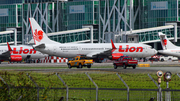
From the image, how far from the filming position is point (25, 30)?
5094 inches

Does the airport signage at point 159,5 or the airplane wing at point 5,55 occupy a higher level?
the airport signage at point 159,5

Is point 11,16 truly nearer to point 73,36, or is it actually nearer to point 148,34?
point 73,36

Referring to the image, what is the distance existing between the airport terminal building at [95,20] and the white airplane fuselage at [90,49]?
27.6m

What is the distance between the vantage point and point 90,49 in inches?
2717

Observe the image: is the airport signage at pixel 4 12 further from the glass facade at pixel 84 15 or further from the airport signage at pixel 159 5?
the airport signage at pixel 159 5

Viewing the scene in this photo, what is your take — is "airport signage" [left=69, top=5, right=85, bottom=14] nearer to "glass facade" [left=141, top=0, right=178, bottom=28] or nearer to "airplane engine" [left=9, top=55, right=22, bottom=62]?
"glass facade" [left=141, top=0, right=178, bottom=28]

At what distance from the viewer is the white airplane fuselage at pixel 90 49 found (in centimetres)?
6769

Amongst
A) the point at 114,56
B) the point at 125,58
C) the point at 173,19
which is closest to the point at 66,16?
the point at 173,19

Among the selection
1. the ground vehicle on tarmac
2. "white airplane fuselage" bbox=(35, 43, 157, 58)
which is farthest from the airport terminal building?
the ground vehicle on tarmac

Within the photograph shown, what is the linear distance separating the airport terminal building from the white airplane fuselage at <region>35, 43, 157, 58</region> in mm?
27593

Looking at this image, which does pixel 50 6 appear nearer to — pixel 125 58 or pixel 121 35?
pixel 121 35

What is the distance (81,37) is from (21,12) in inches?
1255

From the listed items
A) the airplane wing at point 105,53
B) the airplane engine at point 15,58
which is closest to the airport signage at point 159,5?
the airplane wing at point 105,53

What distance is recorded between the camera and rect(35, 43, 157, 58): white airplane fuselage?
67.7 m
